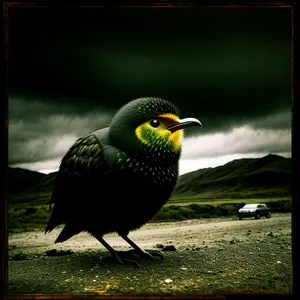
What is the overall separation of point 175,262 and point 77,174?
1391 millimetres

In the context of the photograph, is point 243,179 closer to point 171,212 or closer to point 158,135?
point 171,212

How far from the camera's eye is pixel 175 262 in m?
4.69

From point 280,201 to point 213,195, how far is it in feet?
2.49

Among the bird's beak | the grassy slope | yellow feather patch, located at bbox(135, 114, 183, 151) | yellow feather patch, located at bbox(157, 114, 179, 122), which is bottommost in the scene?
the grassy slope

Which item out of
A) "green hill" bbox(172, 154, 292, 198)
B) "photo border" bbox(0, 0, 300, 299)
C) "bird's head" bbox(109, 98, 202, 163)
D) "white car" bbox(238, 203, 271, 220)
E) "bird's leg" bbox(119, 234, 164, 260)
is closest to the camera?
"bird's head" bbox(109, 98, 202, 163)

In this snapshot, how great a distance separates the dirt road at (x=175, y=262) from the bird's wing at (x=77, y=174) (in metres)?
0.46

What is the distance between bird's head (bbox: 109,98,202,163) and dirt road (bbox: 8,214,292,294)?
3.31 feet

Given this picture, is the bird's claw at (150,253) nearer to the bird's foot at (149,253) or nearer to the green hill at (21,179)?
the bird's foot at (149,253)

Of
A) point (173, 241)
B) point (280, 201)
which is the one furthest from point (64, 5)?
point (280, 201)

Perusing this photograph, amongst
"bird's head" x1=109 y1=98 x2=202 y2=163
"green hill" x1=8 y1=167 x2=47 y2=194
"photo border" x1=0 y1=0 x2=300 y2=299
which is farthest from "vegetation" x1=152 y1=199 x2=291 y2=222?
"green hill" x1=8 y1=167 x2=47 y2=194

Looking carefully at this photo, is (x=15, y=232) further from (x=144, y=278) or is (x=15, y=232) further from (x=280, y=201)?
(x=280, y=201)

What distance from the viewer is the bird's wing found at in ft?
14.6

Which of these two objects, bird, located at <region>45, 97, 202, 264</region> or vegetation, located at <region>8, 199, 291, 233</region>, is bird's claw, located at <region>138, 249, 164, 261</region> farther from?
vegetation, located at <region>8, 199, 291, 233</region>

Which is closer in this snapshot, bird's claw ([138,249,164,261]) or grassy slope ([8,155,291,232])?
bird's claw ([138,249,164,261])
